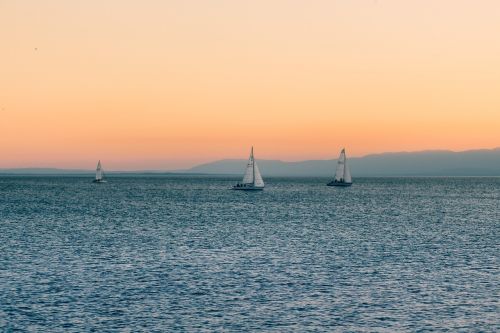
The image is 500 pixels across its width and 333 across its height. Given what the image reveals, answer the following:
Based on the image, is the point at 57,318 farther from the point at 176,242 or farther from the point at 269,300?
the point at 176,242

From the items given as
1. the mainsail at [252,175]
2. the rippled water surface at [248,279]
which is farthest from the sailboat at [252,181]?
the rippled water surface at [248,279]

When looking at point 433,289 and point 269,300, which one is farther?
point 433,289

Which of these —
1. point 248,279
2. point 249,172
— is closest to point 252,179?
point 249,172

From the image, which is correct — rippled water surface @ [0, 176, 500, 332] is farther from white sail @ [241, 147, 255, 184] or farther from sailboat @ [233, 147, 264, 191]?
sailboat @ [233, 147, 264, 191]

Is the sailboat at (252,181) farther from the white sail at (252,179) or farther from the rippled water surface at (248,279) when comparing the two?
the rippled water surface at (248,279)

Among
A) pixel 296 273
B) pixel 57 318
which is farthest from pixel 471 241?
pixel 57 318

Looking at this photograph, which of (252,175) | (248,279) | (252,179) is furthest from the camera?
(252,179)

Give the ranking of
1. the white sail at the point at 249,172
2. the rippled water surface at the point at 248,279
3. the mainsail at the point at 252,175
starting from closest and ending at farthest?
the rippled water surface at the point at 248,279
the white sail at the point at 249,172
the mainsail at the point at 252,175

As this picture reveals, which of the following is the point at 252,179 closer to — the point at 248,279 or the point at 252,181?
the point at 252,181

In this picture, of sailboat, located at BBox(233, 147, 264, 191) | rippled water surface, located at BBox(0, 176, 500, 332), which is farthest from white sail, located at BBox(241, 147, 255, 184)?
rippled water surface, located at BBox(0, 176, 500, 332)

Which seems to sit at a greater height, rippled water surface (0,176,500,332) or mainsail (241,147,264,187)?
mainsail (241,147,264,187)

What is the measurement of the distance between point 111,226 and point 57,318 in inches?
2342

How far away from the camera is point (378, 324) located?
34688 mm

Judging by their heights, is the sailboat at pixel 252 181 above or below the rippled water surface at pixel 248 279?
above
